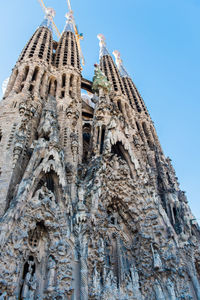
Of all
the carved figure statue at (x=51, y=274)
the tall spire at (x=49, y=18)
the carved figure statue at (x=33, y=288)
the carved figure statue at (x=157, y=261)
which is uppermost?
the tall spire at (x=49, y=18)

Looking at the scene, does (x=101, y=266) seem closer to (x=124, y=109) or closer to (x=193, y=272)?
(x=193, y=272)

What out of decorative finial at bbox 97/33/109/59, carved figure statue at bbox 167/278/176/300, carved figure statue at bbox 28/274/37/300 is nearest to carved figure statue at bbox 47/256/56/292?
carved figure statue at bbox 28/274/37/300

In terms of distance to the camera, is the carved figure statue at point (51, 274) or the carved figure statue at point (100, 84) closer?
the carved figure statue at point (51, 274)

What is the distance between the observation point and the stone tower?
9.10 meters

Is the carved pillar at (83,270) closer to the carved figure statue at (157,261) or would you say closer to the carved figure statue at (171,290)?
the carved figure statue at (157,261)

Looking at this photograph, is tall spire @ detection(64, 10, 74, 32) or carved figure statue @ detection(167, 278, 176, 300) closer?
carved figure statue @ detection(167, 278, 176, 300)

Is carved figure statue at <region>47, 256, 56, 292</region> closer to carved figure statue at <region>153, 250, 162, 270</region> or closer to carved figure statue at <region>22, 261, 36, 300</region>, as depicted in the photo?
carved figure statue at <region>22, 261, 36, 300</region>

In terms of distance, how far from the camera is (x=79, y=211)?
34.7 ft

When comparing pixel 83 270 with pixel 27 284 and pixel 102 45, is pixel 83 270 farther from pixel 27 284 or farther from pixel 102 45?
pixel 102 45

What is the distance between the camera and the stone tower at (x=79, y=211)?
910 cm

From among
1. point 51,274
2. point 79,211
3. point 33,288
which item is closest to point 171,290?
point 79,211

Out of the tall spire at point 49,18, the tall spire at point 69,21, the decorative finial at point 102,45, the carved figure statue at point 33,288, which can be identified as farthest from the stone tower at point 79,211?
the decorative finial at point 102,45

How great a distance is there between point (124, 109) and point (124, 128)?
22.6ft

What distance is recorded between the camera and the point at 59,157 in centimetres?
1205
